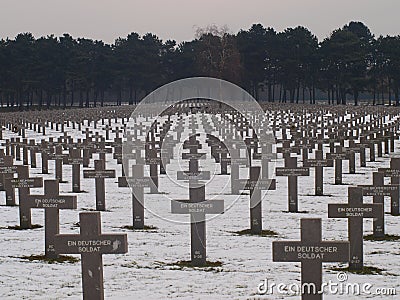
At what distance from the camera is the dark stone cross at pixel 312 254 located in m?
7.32

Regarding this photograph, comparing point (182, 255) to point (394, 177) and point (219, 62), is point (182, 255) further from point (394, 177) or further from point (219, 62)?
point (219, 62)

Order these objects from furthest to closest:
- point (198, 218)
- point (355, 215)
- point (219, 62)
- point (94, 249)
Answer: point (219, 62), point (198, 218), point (355, 215), point (94, 249)

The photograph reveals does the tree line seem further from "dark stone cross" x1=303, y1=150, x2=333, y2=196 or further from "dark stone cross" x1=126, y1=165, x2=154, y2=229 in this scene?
"dark stone cross" x1=126, y1=165, x2=154, y2=229

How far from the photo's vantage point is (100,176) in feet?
45.2

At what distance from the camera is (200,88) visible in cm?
8219

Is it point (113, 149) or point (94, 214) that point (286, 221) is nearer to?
point (94, 214)

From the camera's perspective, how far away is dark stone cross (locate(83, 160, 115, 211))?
13.7m

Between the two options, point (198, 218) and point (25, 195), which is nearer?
point (198, 218)

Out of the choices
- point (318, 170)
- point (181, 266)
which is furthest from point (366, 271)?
point (318, 170)

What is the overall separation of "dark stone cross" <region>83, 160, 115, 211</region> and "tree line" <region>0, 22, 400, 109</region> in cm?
6813

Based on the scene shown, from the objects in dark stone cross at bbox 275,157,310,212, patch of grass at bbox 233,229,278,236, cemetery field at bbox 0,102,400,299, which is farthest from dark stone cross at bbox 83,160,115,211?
dark stone cross at bbox 275,157,310,212

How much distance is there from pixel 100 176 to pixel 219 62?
234 feet

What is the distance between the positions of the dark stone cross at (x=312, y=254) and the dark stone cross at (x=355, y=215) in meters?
1.75

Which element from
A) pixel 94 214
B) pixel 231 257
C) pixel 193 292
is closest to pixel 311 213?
pixel 231 257
